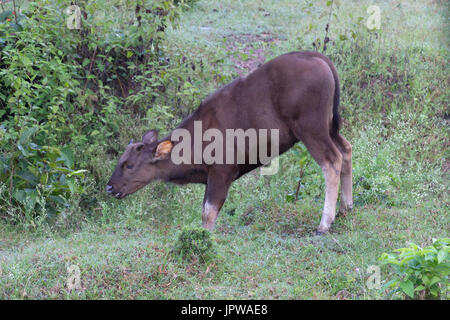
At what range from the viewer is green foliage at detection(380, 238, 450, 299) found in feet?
13.0

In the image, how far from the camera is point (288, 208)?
7.02 meters

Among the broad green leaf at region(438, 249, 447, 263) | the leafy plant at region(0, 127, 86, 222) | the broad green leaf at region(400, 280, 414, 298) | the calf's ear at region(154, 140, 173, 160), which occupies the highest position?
the broad green leaf at region(438, 249, 447, 263)

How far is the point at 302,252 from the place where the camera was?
5621mm

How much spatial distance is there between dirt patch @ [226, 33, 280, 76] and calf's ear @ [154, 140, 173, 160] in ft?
11.0

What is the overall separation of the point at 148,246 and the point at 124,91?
3998 millimetres

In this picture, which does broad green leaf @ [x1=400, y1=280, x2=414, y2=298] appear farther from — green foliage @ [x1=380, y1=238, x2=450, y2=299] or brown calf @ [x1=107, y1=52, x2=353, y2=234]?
brown calf @ [x1=107, y1=52, x2=353, y2=234]

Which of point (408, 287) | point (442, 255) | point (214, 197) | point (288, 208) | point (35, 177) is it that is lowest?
point (288, 208)

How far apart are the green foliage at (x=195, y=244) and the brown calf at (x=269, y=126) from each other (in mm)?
1266

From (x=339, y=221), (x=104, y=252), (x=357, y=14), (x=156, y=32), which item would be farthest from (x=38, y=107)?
(x=357, y=14)

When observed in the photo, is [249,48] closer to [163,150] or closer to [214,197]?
[163,150]

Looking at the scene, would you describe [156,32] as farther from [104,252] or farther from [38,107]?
[104,252]

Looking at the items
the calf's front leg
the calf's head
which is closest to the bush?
the calf's head

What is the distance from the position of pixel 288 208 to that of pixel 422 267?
119 inches

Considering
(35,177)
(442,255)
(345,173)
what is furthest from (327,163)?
(35,177)
